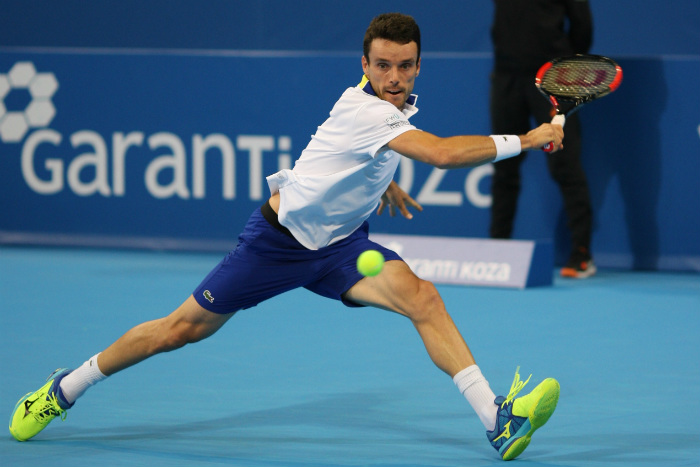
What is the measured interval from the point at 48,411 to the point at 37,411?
4cm

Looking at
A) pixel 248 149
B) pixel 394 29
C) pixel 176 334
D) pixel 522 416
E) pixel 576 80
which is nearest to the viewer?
pixel 522 416

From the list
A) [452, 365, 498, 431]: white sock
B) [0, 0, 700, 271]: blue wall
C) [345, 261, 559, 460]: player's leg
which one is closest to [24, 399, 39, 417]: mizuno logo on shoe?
[345, 261, 559, 460]: player's leg

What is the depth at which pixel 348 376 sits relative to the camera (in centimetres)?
586

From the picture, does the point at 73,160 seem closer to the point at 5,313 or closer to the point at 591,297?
the point at 5,313

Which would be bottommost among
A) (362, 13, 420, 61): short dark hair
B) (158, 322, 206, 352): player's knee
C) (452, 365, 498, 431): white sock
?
(452, 365, 498, 431): white sock

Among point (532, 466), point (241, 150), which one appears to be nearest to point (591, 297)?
point (241, 150)

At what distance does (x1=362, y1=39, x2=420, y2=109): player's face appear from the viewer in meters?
4.57

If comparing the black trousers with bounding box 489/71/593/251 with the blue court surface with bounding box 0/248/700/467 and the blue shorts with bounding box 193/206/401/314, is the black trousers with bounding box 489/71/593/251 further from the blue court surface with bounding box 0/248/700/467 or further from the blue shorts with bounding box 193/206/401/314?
the blue shorts with bounding box 193/206/401/314

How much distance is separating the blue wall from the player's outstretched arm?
481 cm

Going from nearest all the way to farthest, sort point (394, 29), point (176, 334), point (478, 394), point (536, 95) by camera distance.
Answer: point (478, 394) → point (394, 29) → point (176, 334) → point (536, 95)

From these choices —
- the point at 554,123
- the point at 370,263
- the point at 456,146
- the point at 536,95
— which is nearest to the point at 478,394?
the point at 370,263

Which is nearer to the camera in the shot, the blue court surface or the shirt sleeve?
the shirt sleeve

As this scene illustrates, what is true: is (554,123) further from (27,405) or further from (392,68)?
(27,405)

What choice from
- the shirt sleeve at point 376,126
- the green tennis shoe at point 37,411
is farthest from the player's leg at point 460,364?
the green tennis shoe at point 37,411
